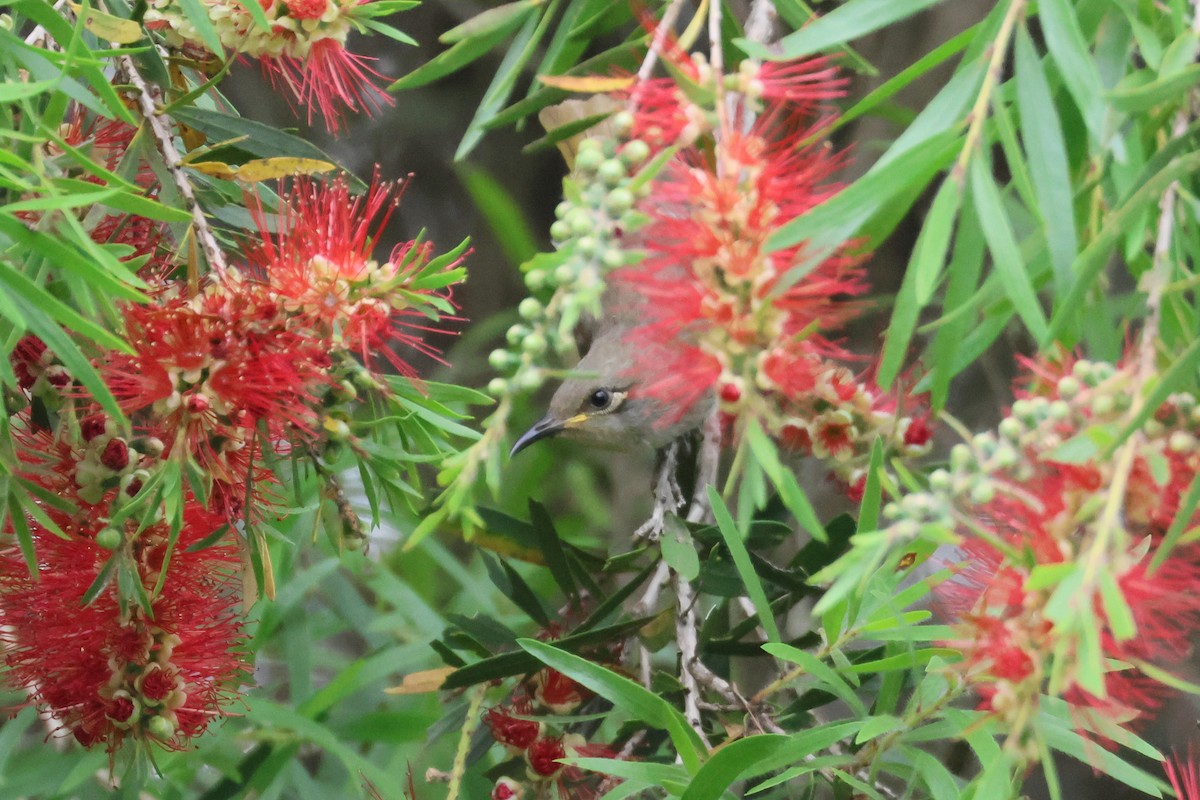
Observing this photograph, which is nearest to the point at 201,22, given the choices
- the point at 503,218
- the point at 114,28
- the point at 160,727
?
the point at 114,28

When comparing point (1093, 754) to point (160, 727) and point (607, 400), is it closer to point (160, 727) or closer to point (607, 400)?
point (160, 727)

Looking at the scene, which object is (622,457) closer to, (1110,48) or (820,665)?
(820,665)

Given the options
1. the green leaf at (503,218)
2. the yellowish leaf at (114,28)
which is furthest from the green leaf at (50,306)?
the green leaf at (503,218)

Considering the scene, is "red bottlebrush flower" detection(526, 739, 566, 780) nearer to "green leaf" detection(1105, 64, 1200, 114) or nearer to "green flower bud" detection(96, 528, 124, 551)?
"green flower bud" detection(96, 528, 124, 551)

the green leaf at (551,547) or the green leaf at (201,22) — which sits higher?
the green leaf at (201,22)

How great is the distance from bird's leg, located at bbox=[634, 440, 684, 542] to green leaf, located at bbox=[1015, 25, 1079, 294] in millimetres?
568

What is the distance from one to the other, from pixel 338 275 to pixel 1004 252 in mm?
510

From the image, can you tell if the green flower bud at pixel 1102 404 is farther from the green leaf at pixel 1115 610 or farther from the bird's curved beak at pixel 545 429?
the bird's curved beak at pixel 545 429

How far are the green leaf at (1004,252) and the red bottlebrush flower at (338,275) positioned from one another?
463 mm

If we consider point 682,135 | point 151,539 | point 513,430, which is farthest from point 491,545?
point 513,430

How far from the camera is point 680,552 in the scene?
0.99 metres

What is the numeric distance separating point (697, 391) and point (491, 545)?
0.64 m

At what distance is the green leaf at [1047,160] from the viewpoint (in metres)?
0.57

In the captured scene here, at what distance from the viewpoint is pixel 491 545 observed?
1.29 m
